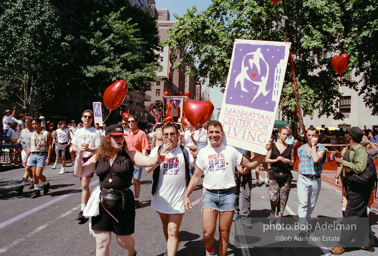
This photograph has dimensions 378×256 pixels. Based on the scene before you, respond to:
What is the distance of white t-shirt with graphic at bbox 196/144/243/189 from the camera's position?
11.5 feet

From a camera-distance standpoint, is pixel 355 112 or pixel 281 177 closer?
pixel 281 177

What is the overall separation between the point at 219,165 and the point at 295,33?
14.2 m

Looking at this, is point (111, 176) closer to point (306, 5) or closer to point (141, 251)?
point (141, 251)

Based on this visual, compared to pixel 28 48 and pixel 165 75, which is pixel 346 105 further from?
pixel 165 75

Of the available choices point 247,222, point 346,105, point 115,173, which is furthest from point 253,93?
point 346,105

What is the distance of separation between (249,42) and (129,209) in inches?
105

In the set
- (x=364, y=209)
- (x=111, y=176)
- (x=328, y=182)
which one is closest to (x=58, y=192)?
(x=111, y=176)

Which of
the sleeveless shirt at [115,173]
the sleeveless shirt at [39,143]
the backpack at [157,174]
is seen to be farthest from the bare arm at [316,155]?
the sleeveless shirt at [39,143]

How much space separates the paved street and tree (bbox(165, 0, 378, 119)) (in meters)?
8.86

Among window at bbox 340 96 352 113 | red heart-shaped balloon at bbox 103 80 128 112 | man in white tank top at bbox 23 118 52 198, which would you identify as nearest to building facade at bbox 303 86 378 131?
window at bbox 340 96 352 113

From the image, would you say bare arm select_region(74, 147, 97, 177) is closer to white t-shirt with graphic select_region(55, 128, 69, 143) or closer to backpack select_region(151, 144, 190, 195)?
backpack select_region(151, 144, 190, 195)

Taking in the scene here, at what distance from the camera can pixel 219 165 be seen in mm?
3551

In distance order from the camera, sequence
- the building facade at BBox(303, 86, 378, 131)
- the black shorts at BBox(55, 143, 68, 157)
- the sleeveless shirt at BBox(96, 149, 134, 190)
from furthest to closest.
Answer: the building facade at BBox(303, 86, 378, 131) < the black shorts at BBox(55, 143, 68, 157) < the sleeveless shirt at BBox(96, 149, 134, 190)

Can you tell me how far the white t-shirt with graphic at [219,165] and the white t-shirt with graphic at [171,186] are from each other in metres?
0.27
